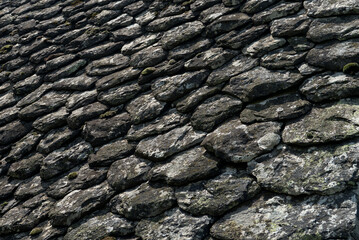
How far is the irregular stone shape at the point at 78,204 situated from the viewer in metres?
3.61

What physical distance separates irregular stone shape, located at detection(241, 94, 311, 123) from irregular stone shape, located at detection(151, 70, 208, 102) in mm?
868

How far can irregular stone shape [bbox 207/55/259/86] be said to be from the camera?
4035 millimetres

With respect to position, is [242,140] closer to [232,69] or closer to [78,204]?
[232,69]

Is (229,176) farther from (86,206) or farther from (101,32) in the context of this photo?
(101,32)

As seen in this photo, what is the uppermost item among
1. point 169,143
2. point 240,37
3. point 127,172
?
point 240,37

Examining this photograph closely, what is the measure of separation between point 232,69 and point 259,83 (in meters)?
0.53

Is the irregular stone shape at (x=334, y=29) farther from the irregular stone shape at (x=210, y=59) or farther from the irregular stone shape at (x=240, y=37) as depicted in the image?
the irregular stone shape at (x=210, y=59)

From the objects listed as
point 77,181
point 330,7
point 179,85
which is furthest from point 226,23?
point 77,181

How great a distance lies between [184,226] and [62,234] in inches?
55.7

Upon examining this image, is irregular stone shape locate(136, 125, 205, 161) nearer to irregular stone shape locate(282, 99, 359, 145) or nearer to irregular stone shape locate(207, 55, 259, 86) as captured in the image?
irregular stone shape locate(207, 55, 259, 86)

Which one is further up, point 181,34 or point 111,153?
point 181,34

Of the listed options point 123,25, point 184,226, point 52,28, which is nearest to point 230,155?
point 184,226

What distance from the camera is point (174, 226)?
303cm

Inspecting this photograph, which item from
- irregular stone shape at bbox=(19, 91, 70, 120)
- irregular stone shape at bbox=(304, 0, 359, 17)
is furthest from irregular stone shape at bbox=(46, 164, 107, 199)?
irregular stone shape at bbox=(304, 0, 359, 17)
